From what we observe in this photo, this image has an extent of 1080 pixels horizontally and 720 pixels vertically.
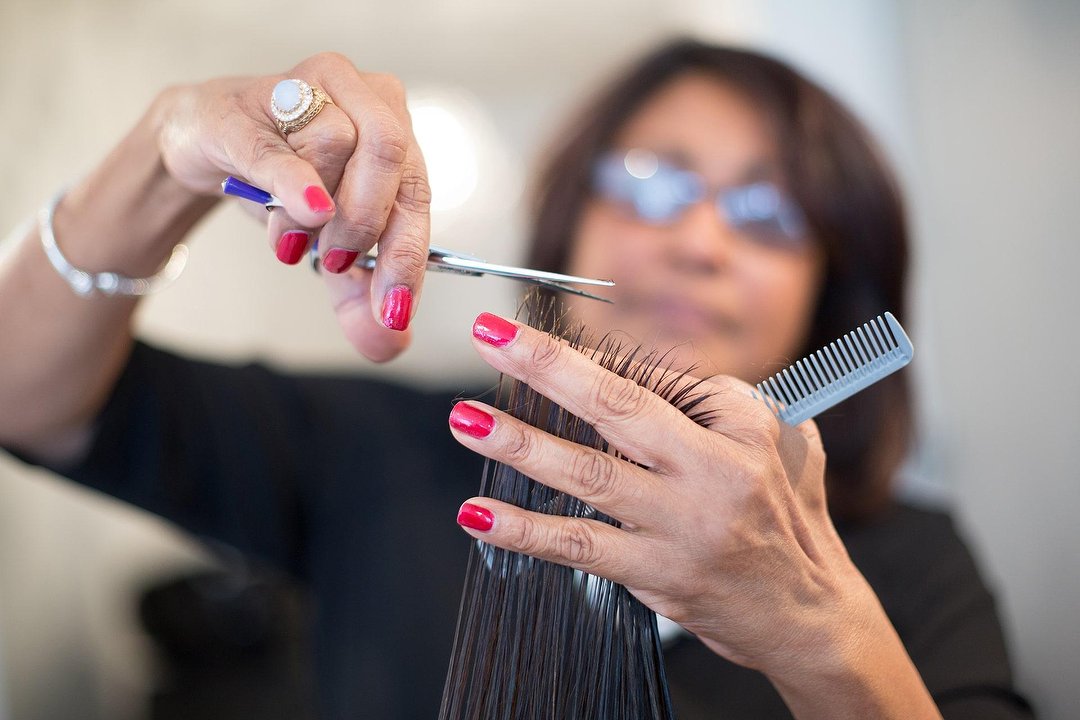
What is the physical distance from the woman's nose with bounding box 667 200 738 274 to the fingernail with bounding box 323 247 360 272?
541 millimetres

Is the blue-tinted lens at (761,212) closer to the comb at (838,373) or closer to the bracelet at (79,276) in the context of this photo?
the comb at (838,373)

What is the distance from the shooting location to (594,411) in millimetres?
462

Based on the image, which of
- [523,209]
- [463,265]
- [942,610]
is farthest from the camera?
[523,209]

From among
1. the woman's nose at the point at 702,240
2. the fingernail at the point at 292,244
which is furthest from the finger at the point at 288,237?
the woman's nose at the point at 702,240

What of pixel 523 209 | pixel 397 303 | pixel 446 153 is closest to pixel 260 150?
pixel 397 303

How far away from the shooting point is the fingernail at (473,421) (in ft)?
1.56

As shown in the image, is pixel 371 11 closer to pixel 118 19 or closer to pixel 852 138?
pixel 118 19

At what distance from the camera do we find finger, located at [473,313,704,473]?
0.46m

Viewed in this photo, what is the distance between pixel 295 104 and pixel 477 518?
1.00 ft

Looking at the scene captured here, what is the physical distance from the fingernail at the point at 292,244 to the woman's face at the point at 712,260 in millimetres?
429

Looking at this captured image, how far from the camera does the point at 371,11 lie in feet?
10.1

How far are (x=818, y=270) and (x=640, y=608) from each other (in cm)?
69

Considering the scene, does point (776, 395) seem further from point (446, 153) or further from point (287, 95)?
point (446, 153)

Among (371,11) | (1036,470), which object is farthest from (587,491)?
(371,11)
